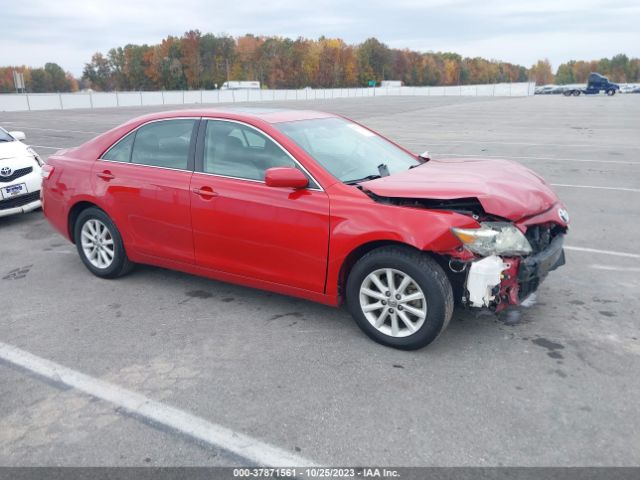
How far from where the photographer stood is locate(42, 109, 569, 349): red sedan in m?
3.59

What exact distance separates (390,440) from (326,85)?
116m

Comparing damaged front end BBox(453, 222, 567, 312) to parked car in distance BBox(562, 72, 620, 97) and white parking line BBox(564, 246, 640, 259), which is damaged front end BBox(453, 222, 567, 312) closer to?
white parking line BBox(564, 246, 640, 259)

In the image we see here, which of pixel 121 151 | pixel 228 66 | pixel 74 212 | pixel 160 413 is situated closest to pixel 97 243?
pixel 74 212

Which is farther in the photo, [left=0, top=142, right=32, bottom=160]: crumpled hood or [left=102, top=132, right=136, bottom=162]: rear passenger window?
[left=0, top=142, right=32, bottom=160]: crumpled hood

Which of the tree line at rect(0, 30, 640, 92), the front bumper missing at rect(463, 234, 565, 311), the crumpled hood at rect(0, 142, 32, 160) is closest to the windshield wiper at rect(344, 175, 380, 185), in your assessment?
the front bumper missing at rect(463, 234, 565, 311)

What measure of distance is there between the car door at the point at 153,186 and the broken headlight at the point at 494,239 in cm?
223

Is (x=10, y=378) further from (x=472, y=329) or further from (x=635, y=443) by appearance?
(x=635, y=443)

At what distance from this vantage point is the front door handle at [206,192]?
432 cm

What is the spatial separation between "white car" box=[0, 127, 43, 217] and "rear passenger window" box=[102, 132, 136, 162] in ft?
9.16

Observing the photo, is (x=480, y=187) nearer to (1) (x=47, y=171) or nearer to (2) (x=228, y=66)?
(1) (x=47, y=171)

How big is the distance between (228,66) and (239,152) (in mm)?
105027

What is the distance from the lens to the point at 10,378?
11.4 feet

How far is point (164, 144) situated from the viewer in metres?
4.77

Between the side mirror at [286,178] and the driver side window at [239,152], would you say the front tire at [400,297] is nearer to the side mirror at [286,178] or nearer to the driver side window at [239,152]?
the side mirror at [286,178]
